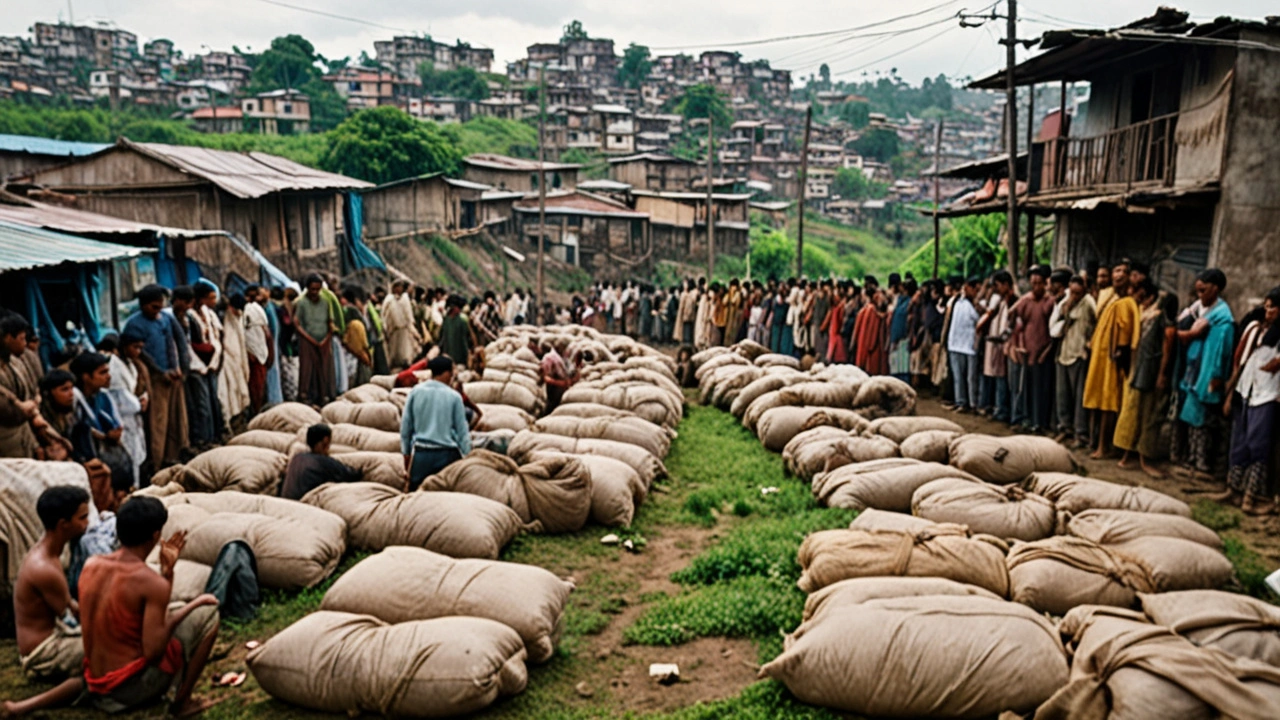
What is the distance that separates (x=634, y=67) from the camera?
6944 centimetres

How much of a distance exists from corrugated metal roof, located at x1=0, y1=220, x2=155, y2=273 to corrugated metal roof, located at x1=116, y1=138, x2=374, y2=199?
285 inches

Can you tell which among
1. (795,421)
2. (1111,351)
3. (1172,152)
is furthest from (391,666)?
(1172,152)

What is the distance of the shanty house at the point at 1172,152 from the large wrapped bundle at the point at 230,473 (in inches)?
336

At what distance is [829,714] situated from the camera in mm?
4059

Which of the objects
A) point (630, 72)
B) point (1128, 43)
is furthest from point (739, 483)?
point (630, 72)

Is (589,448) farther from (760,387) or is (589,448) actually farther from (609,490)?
(760,387)

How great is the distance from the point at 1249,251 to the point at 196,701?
1044 centimetres

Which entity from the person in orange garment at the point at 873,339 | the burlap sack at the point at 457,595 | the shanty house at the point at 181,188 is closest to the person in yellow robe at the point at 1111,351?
the person in orange garment at the point at 873,339

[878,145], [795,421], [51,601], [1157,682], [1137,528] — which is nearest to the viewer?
[1157,682]

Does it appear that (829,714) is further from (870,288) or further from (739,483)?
(870,288)

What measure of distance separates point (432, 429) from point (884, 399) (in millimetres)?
5242

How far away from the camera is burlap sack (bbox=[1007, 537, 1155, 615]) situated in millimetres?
4703

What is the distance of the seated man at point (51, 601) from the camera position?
4.11m

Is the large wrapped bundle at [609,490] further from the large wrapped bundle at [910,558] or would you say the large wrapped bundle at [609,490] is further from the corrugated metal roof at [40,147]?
the corrugated metal roof at [40,147]
